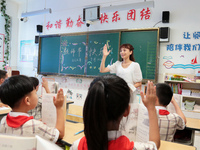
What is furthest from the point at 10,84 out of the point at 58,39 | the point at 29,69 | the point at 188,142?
the point at 29,69

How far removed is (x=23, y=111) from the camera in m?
1.24

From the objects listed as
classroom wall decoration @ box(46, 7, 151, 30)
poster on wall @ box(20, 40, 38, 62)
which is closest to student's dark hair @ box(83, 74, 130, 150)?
classroom wall decoration @ box(46, 7, 151, 30)

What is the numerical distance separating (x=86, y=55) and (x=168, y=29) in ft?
6.66

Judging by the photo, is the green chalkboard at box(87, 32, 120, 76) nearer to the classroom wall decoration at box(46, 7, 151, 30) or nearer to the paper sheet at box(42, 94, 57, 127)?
the classroom wall decoration at box(46, 7, 151, 30)

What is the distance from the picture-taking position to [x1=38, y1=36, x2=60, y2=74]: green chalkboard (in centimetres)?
512

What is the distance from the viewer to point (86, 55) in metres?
4.64

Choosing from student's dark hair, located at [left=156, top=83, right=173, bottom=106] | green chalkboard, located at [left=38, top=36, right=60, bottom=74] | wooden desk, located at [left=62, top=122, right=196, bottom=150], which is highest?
green chalkboard, located at [left=38, top=36, right=60, bottom=74]

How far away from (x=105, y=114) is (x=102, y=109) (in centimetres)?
2

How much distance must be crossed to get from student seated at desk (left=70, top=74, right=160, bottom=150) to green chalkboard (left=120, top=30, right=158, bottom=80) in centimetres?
321

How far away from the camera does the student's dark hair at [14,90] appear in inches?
47.0

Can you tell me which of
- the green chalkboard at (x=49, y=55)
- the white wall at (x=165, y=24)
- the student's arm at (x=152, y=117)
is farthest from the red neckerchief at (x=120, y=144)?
the green chalkboard at (x=49, y=55)

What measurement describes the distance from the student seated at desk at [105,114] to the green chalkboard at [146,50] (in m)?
3.21

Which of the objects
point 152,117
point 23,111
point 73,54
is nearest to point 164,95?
point 152,117

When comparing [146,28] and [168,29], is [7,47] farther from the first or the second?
[168,29]
